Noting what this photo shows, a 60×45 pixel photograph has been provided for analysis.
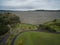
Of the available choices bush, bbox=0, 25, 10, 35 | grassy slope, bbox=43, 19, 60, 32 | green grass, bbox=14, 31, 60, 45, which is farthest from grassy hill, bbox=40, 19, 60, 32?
bush, bbox=0, 25, 10, 35

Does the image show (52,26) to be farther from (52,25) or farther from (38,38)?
(38,38)

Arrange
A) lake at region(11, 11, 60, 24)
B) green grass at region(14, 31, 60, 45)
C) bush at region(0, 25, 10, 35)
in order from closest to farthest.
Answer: green grass at region(14, 31, 60, 45), bush at region(0, 25, 10, 35), lake at region(11, 11, 60, 24)

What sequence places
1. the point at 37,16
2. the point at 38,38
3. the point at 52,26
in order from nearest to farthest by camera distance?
the point at 38,38, the point at 52,26, the point at 37,16

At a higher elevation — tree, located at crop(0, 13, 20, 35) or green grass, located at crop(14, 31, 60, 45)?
tree, located at crop(0, 13, 20, 35)

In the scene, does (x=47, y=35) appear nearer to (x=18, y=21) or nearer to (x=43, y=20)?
(x=43, y=20)

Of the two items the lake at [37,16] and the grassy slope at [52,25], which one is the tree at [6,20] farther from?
the grassy slope at [52,25]

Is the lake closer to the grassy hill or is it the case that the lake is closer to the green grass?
the grassy hill

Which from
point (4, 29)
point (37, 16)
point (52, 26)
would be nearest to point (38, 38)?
point (52, 26)
